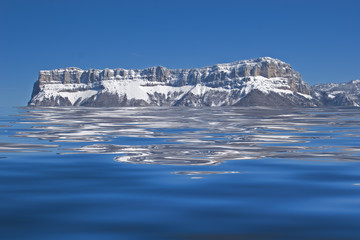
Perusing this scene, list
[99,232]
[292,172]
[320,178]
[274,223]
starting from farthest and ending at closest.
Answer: [292,172] < [320,178] < [274,223] < [99,232]

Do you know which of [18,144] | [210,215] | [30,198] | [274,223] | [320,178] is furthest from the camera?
[18,144]

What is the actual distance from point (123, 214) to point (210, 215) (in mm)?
1935

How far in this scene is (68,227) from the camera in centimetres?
862

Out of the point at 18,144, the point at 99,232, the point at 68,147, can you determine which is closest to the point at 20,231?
the point at 99,232

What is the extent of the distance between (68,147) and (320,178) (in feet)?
47.0

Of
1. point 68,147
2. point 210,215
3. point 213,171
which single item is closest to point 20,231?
point 210,215

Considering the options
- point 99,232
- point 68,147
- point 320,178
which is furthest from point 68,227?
point 68,147

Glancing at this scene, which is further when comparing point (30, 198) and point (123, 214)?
point (30, 198)

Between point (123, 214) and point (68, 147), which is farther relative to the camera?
point (68, 147)

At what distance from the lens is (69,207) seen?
1012 cm

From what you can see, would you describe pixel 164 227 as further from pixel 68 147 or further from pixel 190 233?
pixel 68 147

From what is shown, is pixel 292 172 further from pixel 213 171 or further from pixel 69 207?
pixel 69 207

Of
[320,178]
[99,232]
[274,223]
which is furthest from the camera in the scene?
[320,178]

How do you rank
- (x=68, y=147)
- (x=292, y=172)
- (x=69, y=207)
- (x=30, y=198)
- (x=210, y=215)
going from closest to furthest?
(x=210, y=215) → (x=69, y=207) → (x=30, y=198) → (x=292, y=172) → (x=68, y=147)
